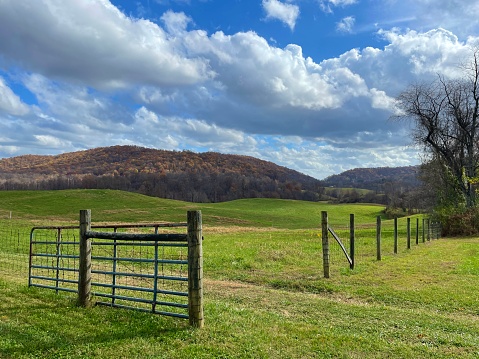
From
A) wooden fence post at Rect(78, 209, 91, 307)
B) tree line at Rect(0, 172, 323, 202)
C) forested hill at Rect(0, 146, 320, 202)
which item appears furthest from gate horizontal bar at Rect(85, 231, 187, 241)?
forested hill at Rect(0, 146, 320, 202)

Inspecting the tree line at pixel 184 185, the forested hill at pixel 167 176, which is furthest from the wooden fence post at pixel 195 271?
the forested hill at pixel 167 176

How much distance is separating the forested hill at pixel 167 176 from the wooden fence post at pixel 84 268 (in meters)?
116

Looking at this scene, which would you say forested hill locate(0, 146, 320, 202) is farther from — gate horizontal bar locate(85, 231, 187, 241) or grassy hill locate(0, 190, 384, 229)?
gate horizontal bar locate(85, 231, 187, 241)

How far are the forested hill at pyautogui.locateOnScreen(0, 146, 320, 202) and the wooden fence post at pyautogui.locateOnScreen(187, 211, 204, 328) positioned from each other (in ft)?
387

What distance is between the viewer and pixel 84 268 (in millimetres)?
7793

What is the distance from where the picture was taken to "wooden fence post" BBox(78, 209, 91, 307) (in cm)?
770

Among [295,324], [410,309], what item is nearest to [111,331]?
[295,324]

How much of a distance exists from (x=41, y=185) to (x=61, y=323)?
13916 cm

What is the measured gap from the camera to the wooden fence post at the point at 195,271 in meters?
6.29

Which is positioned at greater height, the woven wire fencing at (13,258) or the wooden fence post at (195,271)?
the wooden fence post at (195,271)

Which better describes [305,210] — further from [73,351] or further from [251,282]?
[73,351]

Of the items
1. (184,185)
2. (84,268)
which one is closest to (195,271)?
(84,268)

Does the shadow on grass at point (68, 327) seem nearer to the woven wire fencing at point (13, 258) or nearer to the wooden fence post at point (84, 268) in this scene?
the wooden fence post at point (84, 268)

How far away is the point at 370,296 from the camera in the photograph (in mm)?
9906
